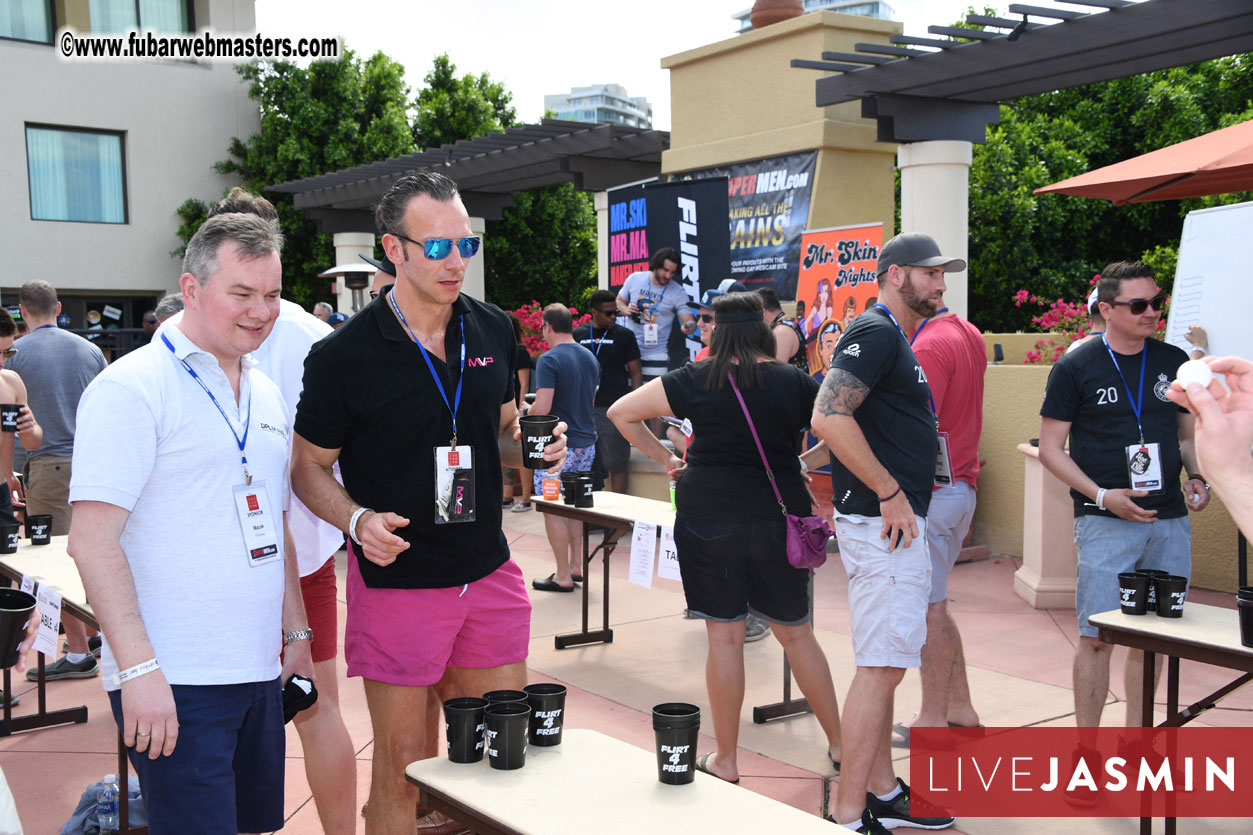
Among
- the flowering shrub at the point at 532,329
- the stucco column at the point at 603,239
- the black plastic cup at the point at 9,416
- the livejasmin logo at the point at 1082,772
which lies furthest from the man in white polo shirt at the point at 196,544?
the flowering shrub at the point at 532,329

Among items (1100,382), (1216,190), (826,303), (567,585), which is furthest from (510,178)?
(1100,382)

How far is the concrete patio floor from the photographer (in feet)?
14.2

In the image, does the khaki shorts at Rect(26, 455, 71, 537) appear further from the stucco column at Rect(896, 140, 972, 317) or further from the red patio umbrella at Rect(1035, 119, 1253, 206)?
the stucco column at Rect(896, 140, 972, 317)

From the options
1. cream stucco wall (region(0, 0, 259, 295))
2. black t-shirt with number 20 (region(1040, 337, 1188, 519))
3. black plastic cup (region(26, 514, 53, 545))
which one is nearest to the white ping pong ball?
black t-shirt with number 20 (region(1040, 337, 1188, 519))

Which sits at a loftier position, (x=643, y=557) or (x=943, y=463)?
(x=943, y=463)

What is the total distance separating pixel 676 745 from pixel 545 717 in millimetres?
418

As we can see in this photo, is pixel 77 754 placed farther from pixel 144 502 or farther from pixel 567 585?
pixel 567 585

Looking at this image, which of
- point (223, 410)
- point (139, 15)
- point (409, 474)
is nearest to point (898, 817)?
point (409, 474)

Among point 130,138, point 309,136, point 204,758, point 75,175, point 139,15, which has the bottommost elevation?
point 204,758

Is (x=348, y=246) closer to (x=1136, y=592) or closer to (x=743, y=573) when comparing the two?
(x=743, y=573)

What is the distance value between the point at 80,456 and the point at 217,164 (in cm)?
2204

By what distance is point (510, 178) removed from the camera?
1590 centimetres

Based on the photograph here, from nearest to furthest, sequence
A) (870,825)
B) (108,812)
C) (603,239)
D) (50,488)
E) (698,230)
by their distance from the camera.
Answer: (870,825) < (108,812) < (50,488) < (698,230) < (603,239)

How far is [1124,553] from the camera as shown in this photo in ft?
13.7
